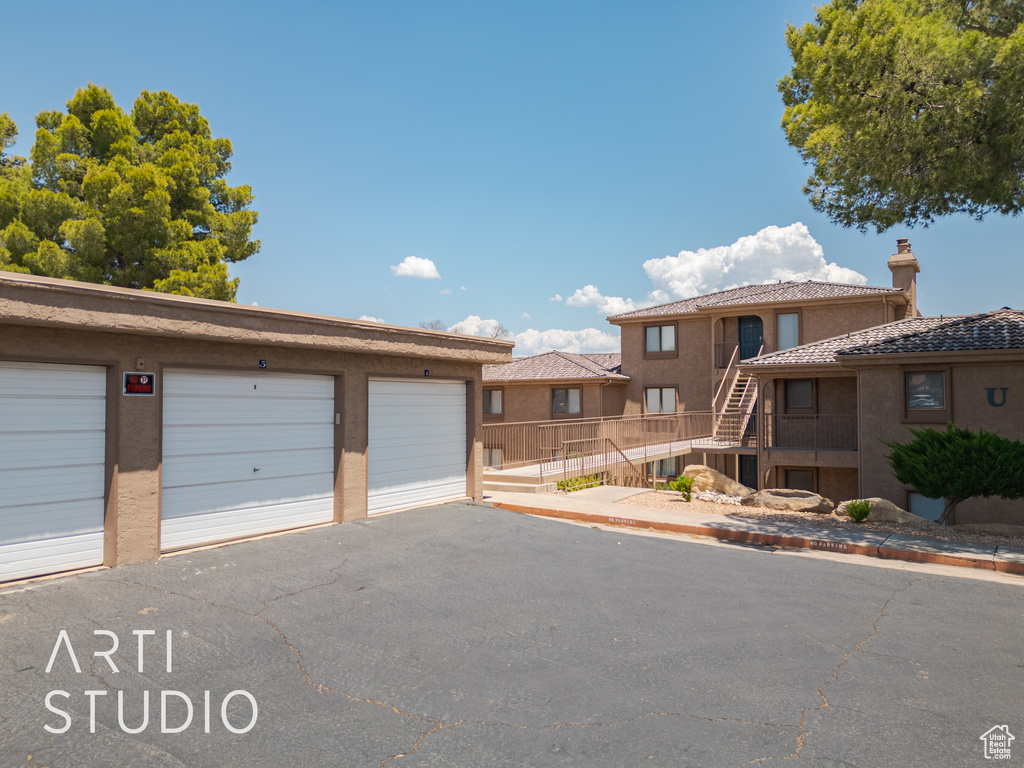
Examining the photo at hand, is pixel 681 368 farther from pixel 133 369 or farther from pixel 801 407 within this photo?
pixel 133 369

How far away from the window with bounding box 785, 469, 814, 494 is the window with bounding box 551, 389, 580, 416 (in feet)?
35.7

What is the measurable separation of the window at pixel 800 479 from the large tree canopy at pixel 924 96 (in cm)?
1191

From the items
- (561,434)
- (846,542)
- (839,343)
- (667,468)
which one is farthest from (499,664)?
(667,468)

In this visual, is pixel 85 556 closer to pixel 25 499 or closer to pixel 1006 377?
pixel 25 499

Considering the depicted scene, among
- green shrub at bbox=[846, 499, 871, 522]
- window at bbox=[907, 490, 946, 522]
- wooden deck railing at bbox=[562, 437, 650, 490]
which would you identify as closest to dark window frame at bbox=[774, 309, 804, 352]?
wooden deck railing at bbox=[562, 437, 650, 490]

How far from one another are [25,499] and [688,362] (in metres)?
27.5

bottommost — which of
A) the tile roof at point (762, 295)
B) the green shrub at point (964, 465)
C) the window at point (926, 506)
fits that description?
the window at point (926, 506)

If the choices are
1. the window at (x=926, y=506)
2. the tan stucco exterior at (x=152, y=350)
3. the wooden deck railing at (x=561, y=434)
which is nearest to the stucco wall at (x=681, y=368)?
the wooden deck railing at (x=561, y=434)

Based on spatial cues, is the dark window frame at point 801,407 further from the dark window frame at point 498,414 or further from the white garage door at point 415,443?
the white garage door at point 415,443

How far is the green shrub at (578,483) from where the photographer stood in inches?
682

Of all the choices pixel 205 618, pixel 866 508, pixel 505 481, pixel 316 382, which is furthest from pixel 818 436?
pixel 205 618

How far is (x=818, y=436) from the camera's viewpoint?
A: 21.6 metres

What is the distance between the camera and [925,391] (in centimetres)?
1672

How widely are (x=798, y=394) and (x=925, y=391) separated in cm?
688
